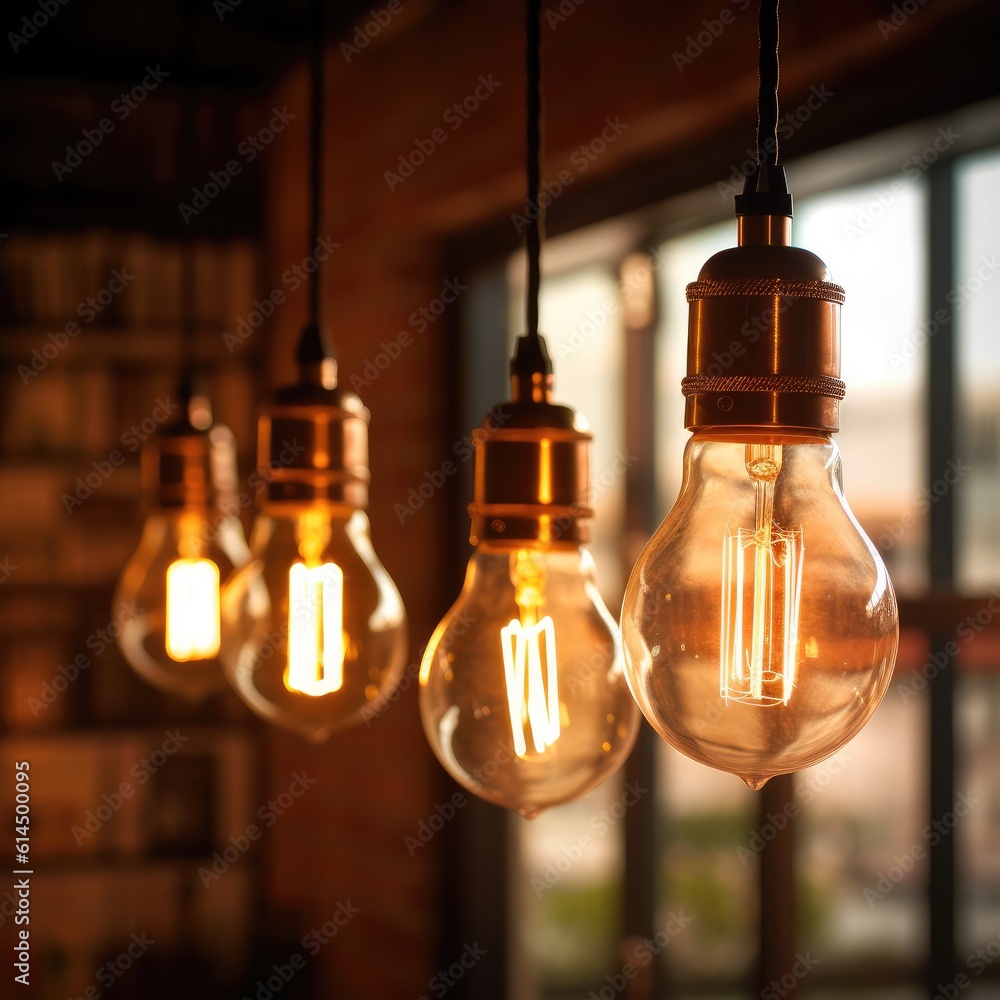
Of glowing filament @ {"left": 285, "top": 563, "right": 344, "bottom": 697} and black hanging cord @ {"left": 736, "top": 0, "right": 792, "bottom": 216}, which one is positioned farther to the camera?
glowing filament @ {"left": 285, "top": 563, "right": 344, "bottom": 697}

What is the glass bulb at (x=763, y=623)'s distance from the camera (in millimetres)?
549

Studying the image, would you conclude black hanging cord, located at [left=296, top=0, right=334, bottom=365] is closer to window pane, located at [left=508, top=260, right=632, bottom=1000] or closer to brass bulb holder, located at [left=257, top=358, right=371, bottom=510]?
brass bulb holder, located at [left=257, top=358, right=371, bottom=510]

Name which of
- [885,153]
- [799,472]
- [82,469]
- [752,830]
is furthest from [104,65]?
[799,472]

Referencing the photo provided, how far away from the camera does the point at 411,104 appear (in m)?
2.68

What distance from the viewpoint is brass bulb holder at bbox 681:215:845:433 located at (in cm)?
58

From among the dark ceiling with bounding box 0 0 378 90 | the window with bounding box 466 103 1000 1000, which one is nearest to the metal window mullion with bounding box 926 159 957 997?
the window with bounding box 466 103 1000 1000

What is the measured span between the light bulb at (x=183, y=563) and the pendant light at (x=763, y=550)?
740 mm

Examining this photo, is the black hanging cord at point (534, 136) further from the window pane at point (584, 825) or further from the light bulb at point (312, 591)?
the window pane at point (584, 825)

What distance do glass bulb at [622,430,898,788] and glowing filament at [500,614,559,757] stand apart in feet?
0.40

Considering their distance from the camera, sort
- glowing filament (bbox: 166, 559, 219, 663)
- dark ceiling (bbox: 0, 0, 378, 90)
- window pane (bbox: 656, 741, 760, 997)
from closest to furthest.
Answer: glowing filament (bbox: 166, 559, 219, 663)
window pane (bbox: 656, 741, 760, 997)
dark ceiling (bbox: 0, 0, 378, 90)

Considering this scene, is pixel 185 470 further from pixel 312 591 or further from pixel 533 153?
pixel 533 153

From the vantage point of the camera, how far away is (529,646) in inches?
28.1

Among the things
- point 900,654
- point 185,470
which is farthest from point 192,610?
point 900,654

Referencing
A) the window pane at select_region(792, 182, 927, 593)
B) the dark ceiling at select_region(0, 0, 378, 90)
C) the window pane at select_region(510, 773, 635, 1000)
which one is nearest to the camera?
the window pane at select_region(792, 182, 927, 593)
